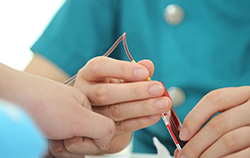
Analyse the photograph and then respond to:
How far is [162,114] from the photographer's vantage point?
0.44 meters

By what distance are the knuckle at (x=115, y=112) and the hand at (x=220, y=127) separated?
115 mm

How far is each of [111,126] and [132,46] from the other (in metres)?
0.34

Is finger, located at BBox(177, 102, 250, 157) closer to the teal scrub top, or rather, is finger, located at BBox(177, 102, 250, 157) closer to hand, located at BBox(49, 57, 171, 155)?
hand, located at BBox(49, 57, 171, 155)

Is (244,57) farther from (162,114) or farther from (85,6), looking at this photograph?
(85,6)

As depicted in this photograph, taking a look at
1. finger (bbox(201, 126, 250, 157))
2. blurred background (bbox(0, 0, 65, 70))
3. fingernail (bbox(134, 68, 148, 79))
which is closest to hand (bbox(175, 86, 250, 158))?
finger (bbox(201, 126, 250, 157))

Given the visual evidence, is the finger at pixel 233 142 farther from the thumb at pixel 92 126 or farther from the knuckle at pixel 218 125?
the thumb at pixel 92 126

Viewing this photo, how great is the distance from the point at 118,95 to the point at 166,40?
287 millimetres

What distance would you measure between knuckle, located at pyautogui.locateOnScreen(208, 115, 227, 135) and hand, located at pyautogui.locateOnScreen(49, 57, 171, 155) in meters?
0.07

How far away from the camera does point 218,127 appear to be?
0.41 metres

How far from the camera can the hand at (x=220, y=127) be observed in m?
0.39

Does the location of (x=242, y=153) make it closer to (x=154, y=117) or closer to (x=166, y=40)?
(x=154, y=117)

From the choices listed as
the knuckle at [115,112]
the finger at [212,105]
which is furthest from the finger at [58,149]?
the finger at [212,105]

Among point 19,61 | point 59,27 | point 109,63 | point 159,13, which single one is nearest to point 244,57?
point 159,13

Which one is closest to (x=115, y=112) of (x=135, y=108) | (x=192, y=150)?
(x=135, y=108)
